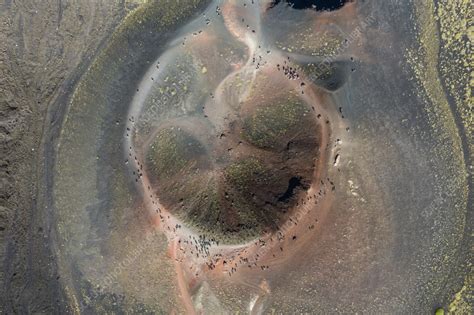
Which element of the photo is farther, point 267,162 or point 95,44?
point 95,44

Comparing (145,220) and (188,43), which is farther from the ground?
(188,43)

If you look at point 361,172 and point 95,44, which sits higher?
point 95,44

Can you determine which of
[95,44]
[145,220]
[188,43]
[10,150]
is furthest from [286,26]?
[10,150]

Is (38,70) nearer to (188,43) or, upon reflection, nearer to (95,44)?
(95,44)

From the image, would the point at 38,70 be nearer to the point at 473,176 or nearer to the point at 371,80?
the point at 371,80

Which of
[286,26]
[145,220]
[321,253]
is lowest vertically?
[321,253]

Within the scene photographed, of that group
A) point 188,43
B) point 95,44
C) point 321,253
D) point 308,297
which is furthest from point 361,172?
point 95,44

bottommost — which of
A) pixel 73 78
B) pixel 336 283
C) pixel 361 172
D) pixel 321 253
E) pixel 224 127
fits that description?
pixel 336 283

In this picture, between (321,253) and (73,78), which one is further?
(73,78)
